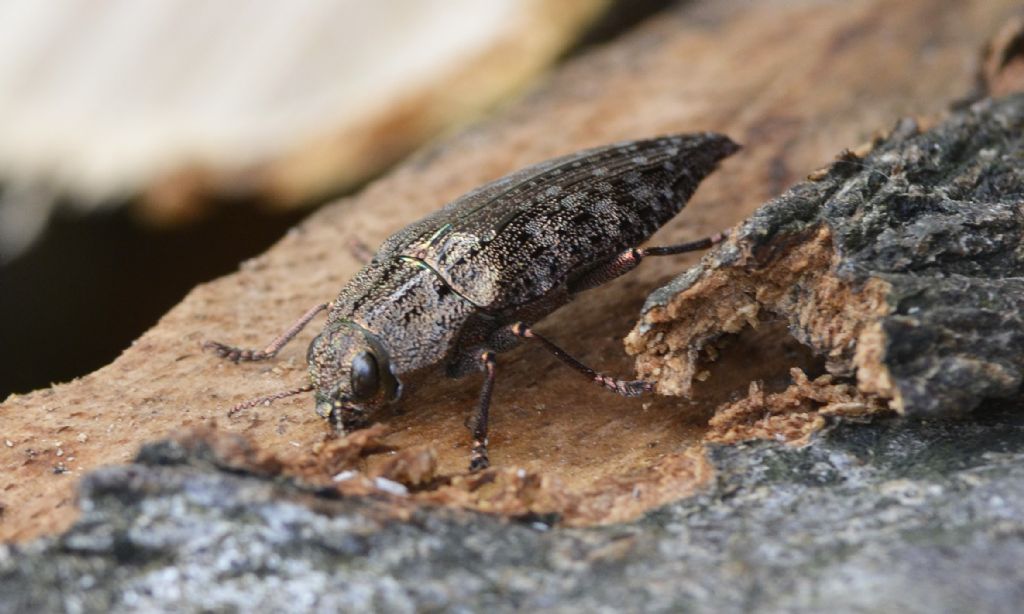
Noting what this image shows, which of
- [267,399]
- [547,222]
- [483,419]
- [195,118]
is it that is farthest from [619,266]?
[195,118]

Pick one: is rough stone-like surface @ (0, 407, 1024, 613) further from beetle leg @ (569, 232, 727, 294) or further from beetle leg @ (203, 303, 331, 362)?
beetle leg @ (569, 232, 727, 294)

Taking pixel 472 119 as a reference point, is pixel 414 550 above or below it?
below

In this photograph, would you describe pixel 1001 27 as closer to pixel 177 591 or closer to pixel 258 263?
pixel 258 263

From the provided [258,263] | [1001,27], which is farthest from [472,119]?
[1001,27]

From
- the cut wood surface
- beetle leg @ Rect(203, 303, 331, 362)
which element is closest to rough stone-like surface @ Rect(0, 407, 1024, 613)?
the cut wood surface

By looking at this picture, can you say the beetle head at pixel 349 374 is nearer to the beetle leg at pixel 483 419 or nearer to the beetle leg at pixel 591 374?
the beetle leg at pixel 483 419
